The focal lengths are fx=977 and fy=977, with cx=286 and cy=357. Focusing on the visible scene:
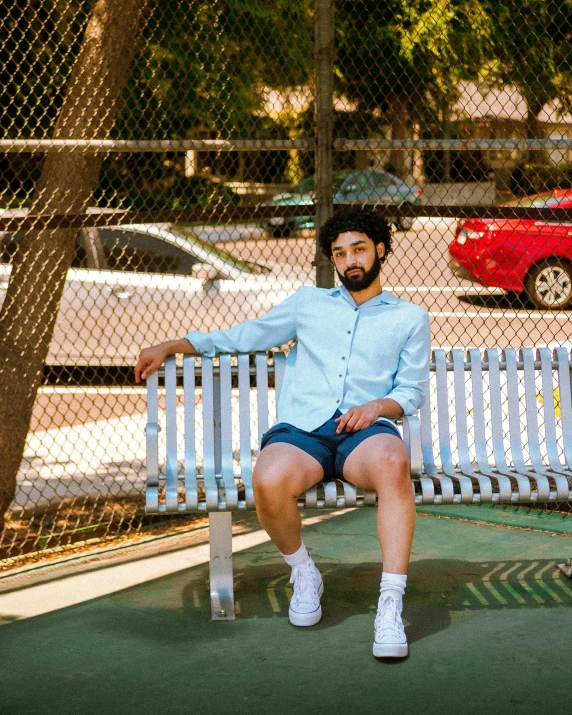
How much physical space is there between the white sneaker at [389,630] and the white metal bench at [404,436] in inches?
15.4

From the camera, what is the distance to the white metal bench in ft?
12.0

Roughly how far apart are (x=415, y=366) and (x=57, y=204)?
6.85 feet

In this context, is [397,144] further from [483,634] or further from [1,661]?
[1,661]

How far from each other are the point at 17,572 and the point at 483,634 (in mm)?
2046

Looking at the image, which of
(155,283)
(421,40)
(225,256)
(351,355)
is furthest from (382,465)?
(421,40)

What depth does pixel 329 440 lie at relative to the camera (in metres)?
3.67

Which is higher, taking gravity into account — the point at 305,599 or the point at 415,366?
the point at 415,366

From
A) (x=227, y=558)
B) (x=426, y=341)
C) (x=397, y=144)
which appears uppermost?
(x=397, y=144)

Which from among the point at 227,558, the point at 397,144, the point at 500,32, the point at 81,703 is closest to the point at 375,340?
the point at 227,558

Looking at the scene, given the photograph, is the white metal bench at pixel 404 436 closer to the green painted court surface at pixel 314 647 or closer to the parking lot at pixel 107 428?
the green painted court surface at pixel 314 647

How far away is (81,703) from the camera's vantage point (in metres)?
3.03

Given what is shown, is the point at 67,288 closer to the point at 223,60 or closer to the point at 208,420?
the point at 223,60

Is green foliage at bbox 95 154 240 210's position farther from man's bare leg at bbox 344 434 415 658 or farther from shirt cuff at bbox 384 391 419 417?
man's bare leg at bbox 344 434 415 658

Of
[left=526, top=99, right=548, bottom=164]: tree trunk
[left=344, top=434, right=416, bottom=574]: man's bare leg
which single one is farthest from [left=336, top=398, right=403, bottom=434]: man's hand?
[left=526, top=99, right=548, bottom=164]: tree trunk
